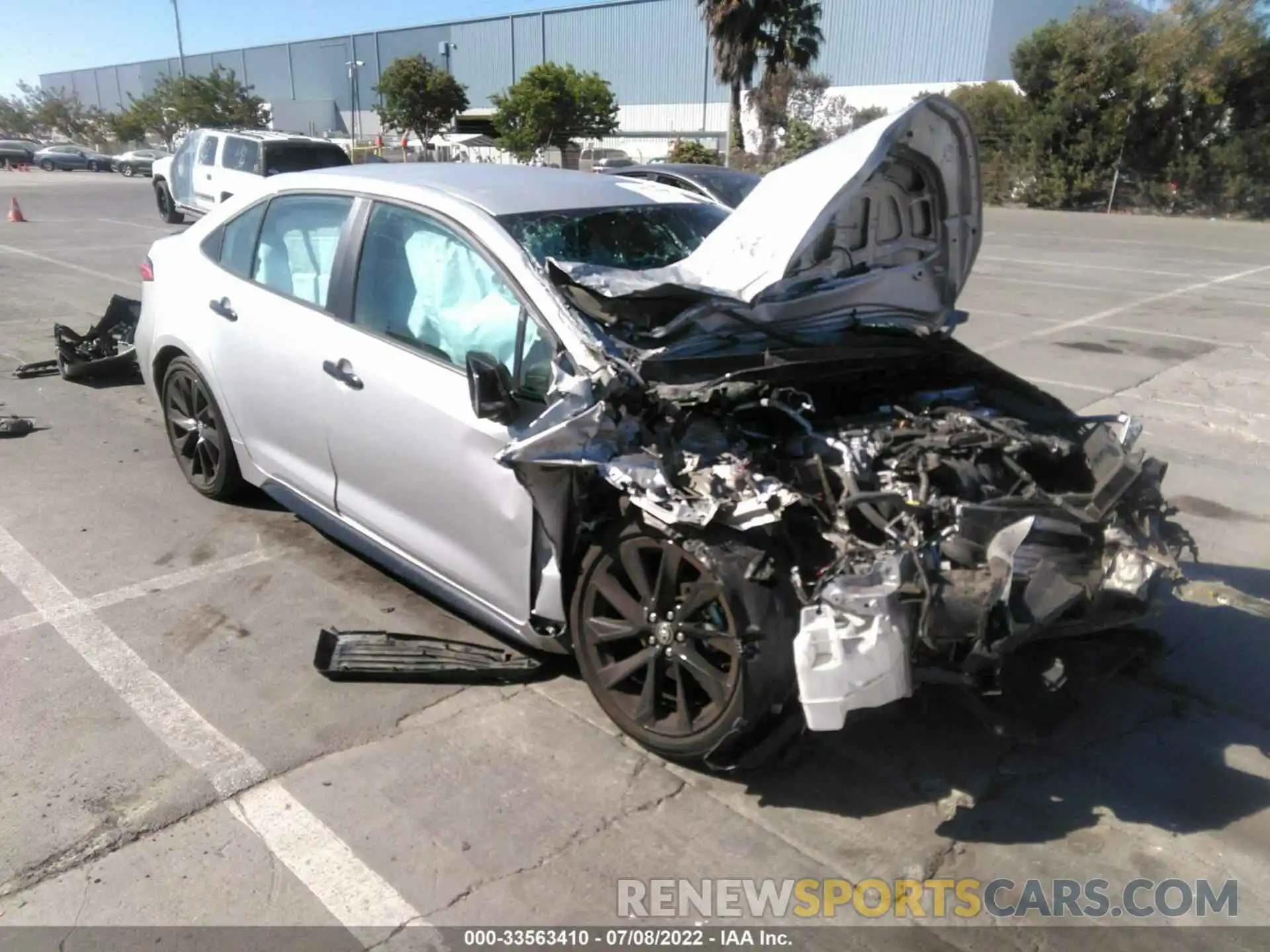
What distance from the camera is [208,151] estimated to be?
17.9 meters

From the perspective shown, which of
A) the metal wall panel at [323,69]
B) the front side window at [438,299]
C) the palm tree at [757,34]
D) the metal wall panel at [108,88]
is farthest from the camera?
the metal wall panel at [108,88]

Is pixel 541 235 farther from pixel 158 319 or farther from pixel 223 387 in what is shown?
pixel 158 319

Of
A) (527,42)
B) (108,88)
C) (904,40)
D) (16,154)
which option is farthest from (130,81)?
(904,40)

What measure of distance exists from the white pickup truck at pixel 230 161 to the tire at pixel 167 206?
0.94m

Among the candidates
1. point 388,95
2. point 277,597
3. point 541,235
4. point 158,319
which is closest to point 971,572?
point 541,235

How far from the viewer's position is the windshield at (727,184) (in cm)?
1218

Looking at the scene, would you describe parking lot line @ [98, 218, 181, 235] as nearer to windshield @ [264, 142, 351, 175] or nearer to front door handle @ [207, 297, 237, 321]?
windshield @ [264, 142, 351, 175]

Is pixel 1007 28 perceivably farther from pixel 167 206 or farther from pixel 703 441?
pixel 703 441

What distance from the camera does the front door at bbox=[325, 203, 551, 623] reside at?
10.7ft

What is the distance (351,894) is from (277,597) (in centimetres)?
189

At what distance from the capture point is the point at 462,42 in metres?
71.1

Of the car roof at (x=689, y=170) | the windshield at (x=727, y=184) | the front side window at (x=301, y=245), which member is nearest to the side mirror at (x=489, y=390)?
the front side window at (x=301, y=245)

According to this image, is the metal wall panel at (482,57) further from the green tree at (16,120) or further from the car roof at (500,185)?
the car roof at (500,185)

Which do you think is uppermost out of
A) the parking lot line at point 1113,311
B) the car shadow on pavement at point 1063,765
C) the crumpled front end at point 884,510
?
the crumpled front end at point 884,510
